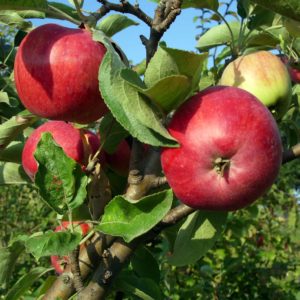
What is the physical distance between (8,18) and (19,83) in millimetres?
150

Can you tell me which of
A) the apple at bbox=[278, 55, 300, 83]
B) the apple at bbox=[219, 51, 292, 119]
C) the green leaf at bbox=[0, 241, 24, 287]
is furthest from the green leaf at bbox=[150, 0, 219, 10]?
the green leaf at bbox=[0, 241, 24, 287]

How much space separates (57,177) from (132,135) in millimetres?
173

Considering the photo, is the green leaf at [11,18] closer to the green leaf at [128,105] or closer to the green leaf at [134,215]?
the green leaf at [128,105]

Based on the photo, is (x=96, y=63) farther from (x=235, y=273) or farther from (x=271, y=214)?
(x=271, y=214)

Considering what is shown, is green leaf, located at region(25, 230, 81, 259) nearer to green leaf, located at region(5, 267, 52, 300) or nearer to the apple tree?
the apple tree

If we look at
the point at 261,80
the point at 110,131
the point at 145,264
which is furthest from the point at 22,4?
the point at 145,264

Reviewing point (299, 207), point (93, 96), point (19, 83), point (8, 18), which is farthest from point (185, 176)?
point (299, 207)

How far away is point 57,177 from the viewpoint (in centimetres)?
83

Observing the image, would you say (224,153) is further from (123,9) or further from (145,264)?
(145,264)

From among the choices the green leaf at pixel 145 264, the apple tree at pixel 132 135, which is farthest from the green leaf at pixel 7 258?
the green leaf at pixel 145 264

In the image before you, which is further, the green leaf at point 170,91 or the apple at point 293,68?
the apple at point 293,68

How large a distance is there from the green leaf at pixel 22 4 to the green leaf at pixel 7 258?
523mm

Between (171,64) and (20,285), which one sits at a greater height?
(171,64)

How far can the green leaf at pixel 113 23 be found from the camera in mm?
1118
